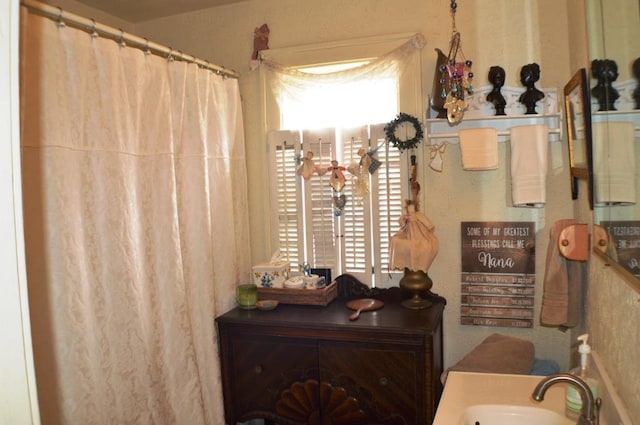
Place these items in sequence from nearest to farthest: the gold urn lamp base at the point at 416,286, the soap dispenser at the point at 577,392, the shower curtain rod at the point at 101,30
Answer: the soap dispenser at the point at 577,392
the shower curtain rod at the point at 101,30
the gold urn lamp base at the point at 416,286

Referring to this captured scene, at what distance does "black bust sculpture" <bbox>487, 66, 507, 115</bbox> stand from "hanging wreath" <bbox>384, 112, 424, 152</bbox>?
0.34 m

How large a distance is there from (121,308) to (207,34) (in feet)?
5.39

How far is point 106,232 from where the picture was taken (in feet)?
5.53

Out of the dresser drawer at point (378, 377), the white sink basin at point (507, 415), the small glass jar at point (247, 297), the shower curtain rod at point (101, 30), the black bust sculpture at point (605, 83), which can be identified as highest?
the shower curtain rod at point (101, 30)

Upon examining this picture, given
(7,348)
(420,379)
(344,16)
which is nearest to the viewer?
(7,348)

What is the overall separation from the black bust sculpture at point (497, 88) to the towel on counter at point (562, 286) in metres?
0.58

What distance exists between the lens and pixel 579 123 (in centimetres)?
170

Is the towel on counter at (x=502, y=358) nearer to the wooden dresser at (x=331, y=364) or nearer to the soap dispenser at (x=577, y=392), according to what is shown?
the wooden dresser at (x=331, y=364)

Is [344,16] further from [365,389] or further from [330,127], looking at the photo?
[365,389]

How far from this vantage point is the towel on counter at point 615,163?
96cm

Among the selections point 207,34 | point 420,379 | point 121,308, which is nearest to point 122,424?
point 121,308

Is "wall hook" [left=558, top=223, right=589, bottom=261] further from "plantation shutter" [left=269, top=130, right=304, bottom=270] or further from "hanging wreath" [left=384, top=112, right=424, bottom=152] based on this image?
"plantation shutter" [left=269, top=130, right=304, bottom=270]

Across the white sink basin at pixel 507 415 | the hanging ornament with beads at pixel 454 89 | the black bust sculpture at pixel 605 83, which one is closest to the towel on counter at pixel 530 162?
the hanging ornament with beads at pixel 454 89

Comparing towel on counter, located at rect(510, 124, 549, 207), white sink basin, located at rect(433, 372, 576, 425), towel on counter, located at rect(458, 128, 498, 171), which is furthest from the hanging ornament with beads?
white sink basin, located at rect(433, 372, 576, 425)
